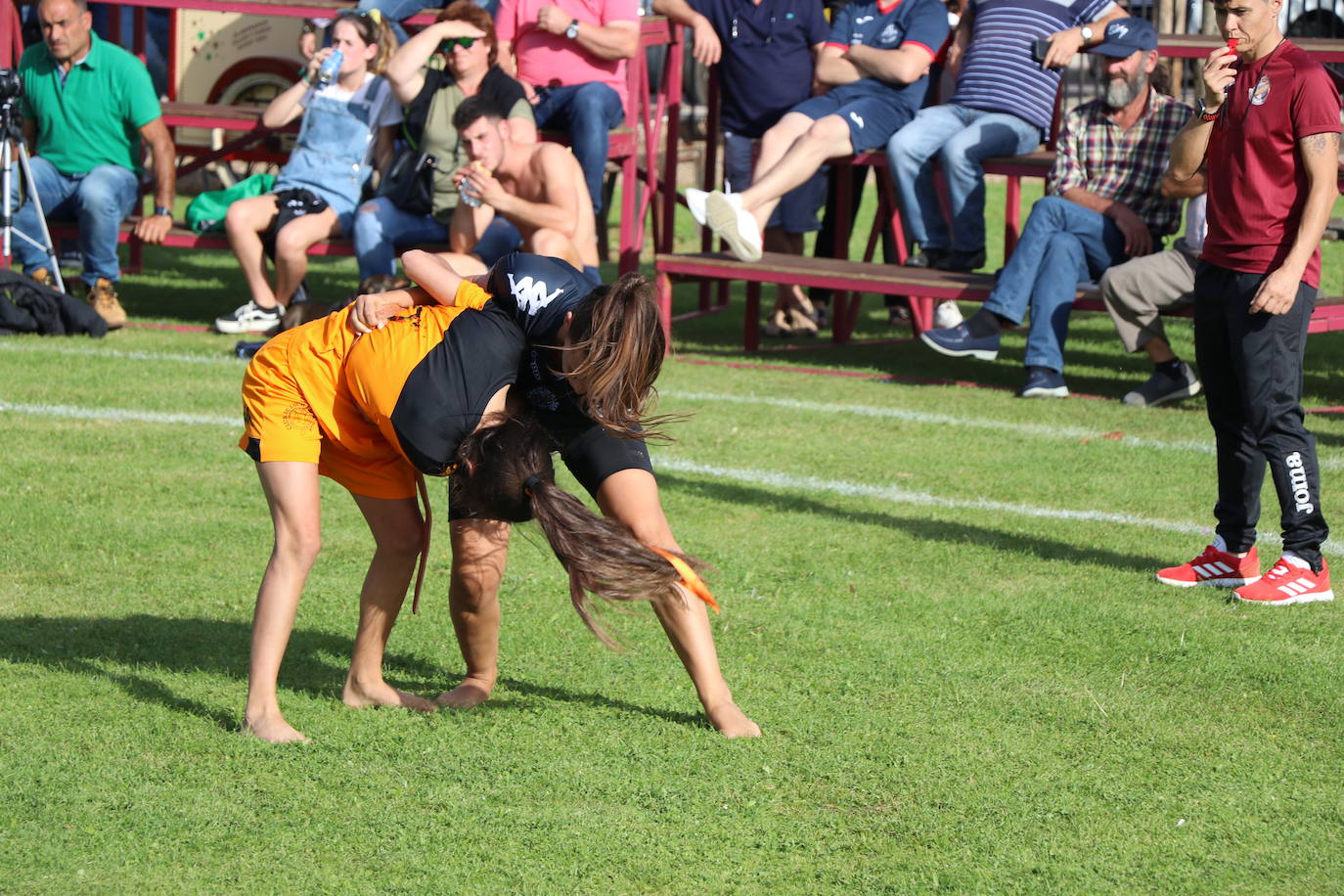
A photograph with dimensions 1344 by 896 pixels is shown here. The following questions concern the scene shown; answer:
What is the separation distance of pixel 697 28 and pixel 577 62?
780 millimetres

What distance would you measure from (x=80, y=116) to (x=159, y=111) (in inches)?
19.1

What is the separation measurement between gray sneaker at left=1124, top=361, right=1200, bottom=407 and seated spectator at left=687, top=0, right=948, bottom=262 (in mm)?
2312

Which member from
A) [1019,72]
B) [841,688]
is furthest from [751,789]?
[1019,72]

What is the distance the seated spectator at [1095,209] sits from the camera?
28.6ft

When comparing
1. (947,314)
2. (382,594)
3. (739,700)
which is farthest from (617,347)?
(947,314)

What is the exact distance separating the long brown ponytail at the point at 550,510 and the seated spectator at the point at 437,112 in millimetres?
6112

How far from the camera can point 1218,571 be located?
565 centimetres

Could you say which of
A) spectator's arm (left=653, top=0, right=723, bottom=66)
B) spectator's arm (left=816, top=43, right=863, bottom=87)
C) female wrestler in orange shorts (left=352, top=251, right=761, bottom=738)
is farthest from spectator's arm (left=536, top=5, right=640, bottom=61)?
female wrestler in orange shorts (left=352, top=251, right=761, bottom=738)

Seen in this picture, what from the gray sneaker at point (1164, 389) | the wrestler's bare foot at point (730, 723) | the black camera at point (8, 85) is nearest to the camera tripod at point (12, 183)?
the black camera at point (8, 85)

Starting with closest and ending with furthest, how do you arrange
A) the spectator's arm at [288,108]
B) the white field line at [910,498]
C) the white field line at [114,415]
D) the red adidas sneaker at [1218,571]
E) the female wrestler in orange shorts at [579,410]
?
the female wrestler in orange shorts at [579,410] < the red adidas sneaker at [1218,571] < the white field line at [910,498] < the white field line at [114,415] < the spectator's arm at [288,108]

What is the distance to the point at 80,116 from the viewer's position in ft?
33.9

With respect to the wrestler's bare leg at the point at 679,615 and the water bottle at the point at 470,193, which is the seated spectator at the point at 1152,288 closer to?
the water bottle at the point at 470,193

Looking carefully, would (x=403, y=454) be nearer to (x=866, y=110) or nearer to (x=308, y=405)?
(x=308, y=405)

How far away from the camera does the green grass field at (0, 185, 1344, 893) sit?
3.55 m
